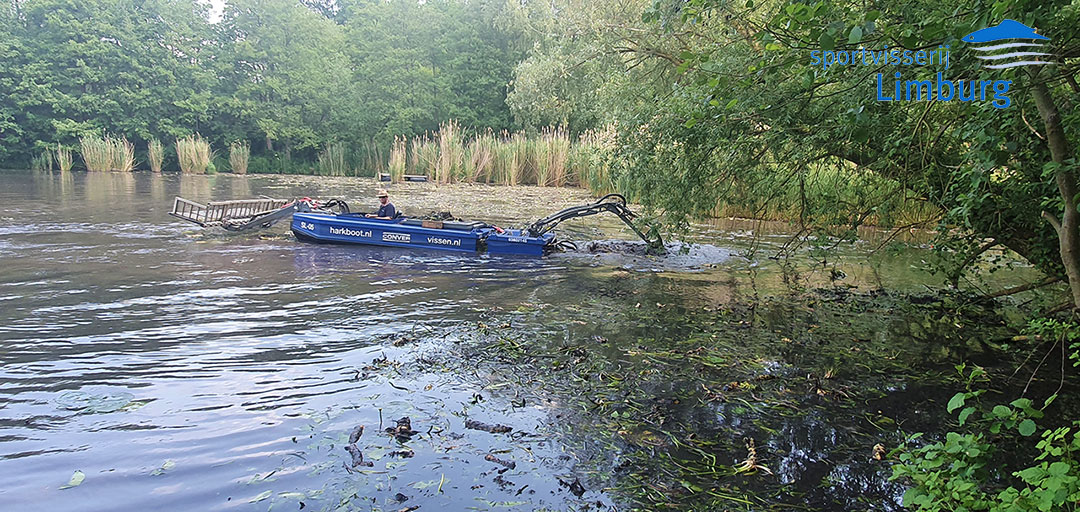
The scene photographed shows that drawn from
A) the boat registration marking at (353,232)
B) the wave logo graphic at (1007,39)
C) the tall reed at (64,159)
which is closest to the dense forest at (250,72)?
the tall reed at (64,159)

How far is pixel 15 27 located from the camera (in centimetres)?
3781

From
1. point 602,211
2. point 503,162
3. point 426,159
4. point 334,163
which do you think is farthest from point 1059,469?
point 334,163

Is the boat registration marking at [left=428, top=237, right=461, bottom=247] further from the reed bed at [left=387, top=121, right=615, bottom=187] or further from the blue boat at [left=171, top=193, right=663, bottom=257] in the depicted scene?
the reed bed at [left=387, top=121, right=615, bottom=187]

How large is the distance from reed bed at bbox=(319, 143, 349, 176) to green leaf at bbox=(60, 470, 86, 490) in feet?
116

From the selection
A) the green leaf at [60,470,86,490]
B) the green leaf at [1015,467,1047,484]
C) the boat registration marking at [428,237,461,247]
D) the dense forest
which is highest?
the dense forest

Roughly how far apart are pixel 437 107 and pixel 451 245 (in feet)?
108

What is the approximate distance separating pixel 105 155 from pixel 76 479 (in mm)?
35796

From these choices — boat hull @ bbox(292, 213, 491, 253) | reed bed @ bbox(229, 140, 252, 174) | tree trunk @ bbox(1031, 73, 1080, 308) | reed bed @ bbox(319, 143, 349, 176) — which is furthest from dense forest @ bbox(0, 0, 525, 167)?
tree trunk @ bbox(1031, 73, 1080, 308)

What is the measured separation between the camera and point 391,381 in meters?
5.50

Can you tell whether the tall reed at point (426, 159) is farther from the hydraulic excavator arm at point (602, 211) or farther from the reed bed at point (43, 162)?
the reed bed at point (43, 162)

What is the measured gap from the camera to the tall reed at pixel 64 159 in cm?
3278

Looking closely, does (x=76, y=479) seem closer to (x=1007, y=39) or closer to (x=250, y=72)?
(x=1007, y=39)

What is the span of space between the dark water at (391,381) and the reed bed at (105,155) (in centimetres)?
2646

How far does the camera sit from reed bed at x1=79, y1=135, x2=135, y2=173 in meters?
33.3
